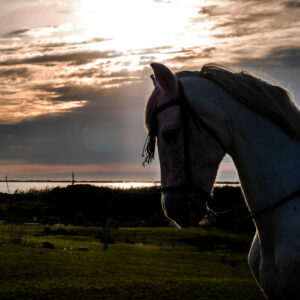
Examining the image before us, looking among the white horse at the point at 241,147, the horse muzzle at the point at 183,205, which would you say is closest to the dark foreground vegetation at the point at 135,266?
the horse muzzle at the point at 183,205

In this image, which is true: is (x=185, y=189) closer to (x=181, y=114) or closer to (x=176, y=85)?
(x=181, y=114)

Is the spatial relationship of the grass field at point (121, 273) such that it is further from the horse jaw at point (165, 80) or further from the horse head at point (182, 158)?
the horse jaw at point (165, 80)

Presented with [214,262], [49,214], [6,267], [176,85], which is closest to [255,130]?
[176,85]

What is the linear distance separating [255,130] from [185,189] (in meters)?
0.73

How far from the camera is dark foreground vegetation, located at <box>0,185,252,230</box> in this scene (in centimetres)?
3966

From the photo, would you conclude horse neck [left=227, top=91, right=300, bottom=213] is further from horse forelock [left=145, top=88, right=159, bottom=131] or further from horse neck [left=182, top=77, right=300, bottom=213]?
horse forelock [left=145, top=88, right=159, bottom=131]

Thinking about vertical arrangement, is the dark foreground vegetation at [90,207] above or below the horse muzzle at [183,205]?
below

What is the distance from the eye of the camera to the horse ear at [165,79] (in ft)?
10.5

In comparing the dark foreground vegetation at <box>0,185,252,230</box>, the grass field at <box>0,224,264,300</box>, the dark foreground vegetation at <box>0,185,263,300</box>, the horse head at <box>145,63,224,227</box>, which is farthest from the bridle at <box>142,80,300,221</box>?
the dark foreground vegetation at <box>0,185,252,230</box>

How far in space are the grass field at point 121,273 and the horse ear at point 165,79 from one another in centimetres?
771

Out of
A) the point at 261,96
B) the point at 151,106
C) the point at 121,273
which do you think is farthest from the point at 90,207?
the point at 261,96

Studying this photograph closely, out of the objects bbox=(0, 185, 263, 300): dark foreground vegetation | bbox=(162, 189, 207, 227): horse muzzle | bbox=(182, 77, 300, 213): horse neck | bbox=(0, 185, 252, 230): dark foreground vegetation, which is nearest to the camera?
bbox=(162, 189, 207, 227): horse muzzle

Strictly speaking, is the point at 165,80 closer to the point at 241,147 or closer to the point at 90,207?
the point at 241,147

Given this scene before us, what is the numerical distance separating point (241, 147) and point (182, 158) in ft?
1.66
